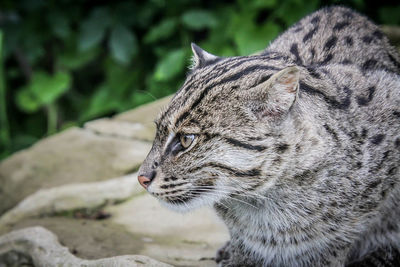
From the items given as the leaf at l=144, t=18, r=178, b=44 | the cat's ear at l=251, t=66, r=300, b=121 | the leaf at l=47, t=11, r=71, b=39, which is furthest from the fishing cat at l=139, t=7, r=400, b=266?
the leaf at l=47, t=11, r=71, b=39

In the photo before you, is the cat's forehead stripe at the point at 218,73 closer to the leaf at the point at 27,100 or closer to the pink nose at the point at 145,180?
the pink nose at the point at 145,180

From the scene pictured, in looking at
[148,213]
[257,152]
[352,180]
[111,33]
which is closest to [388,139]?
[352,180]

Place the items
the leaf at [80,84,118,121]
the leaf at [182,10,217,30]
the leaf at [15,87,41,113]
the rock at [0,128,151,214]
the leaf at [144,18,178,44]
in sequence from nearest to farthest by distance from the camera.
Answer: the rock at [0,128,151,214] < the leaf at [182,10,217,30] < the leaf at [144,18,178,44] < the leaf at [80,84,118,121] < the leaf at [15,87,41,113]

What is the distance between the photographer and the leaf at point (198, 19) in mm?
8008

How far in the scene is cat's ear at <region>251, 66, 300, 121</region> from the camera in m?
3.42

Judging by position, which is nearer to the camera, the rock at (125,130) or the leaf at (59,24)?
the rock at (125,130)

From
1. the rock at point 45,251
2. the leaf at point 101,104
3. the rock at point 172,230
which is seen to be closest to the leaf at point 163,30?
the leaf at point 101,104

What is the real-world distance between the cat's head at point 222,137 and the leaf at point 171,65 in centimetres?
410

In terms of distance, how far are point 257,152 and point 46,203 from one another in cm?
298

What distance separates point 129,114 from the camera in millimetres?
7359

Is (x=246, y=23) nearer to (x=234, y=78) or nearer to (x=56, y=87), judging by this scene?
(x=56, y=87)

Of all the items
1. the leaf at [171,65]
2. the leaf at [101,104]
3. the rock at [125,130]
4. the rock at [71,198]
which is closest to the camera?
the rock at [71,198]

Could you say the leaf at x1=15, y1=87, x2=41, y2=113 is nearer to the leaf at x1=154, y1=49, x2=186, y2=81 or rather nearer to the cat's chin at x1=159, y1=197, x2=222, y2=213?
the leaf at x1=154, y1=49, x2=186, y2=81

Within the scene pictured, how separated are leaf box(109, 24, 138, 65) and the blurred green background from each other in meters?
0.01
